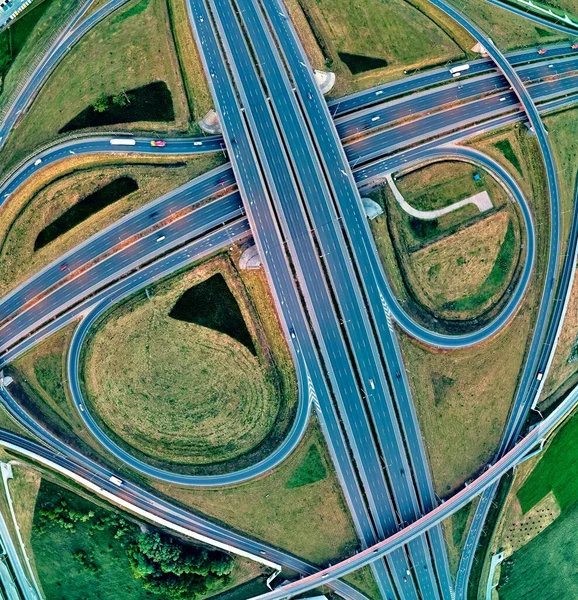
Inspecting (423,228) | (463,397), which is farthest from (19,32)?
(463,397)

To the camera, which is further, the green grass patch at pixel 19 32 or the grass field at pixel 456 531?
the green grass patch at pixel 19 32

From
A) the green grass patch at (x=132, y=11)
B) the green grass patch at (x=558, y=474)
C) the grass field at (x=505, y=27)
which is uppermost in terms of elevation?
the green grass patch at (x=132, y=11)

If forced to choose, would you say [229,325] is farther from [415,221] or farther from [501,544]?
[501,544]

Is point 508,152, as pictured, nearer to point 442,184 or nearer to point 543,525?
point 442,184

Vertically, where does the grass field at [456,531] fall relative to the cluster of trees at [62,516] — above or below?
below

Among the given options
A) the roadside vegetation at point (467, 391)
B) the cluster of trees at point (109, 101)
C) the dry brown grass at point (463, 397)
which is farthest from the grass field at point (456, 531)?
the cluster of trees at point (109, 101)

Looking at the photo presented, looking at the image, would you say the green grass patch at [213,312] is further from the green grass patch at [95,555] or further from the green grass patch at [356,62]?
the green grass patch at [356,62]

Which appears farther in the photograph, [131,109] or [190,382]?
[131,109]
